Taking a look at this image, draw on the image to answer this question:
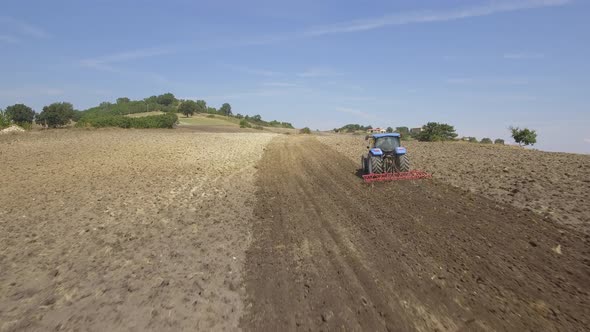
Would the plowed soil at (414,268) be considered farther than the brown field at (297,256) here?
No

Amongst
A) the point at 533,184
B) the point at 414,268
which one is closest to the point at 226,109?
the point at 533,184

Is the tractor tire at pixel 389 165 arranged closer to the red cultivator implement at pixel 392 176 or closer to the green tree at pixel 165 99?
the red cultivator implement at pixel 392 176

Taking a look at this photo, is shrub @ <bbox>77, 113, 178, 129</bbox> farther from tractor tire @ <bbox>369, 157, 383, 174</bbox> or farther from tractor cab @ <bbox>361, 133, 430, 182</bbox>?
tractor tire @ <bbox>369, 157, 383, 174</bbox>

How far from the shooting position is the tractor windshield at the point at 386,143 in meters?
14.7

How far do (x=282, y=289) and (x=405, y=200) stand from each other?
6153 mm

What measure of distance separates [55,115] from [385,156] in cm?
7647

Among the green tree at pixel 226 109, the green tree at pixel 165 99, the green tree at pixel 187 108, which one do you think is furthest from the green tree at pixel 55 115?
the green tree at pixel 226 109

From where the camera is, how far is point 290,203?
9969mm

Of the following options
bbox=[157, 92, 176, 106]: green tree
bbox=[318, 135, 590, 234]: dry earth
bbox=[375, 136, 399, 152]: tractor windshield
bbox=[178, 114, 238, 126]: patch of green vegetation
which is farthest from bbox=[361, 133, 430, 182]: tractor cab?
bbox=[157, 92, 176, 106]: green tree

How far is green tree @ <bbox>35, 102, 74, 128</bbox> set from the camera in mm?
69075

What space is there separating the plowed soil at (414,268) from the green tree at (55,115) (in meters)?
77.2

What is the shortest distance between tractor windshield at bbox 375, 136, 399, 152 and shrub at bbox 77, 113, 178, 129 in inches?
1597

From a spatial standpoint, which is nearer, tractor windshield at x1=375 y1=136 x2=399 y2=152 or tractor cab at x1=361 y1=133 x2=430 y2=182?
tractor cab at x1=361 y1=133 x2=430 y2=182

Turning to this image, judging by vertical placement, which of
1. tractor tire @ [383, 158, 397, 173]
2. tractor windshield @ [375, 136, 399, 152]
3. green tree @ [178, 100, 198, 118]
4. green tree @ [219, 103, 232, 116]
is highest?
green tree @ [219, 103, 232, 116]
